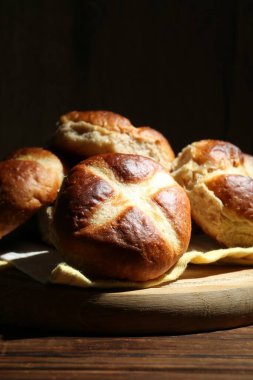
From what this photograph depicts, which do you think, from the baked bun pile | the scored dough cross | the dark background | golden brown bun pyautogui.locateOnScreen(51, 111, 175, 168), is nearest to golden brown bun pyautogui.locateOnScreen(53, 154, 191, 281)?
the scored dough cross

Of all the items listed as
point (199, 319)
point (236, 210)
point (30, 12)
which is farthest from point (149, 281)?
point (30, 12)

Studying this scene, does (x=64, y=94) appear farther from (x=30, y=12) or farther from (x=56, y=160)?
(x=56, y=160)

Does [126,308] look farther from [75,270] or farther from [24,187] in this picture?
[24,187]

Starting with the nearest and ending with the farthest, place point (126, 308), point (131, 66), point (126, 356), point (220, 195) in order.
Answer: point (126, 356) → point (126, 308) → point (220, 195) → point (131, 66)

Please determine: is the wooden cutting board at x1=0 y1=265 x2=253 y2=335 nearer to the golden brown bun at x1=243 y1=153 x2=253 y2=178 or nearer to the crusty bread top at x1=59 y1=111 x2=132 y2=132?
the golden brown bun at x1=243 y1=153 x2=253 y2=178

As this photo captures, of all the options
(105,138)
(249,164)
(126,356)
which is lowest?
(126,356)

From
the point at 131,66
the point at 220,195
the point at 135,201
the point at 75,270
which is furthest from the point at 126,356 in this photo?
the point at 131,66
